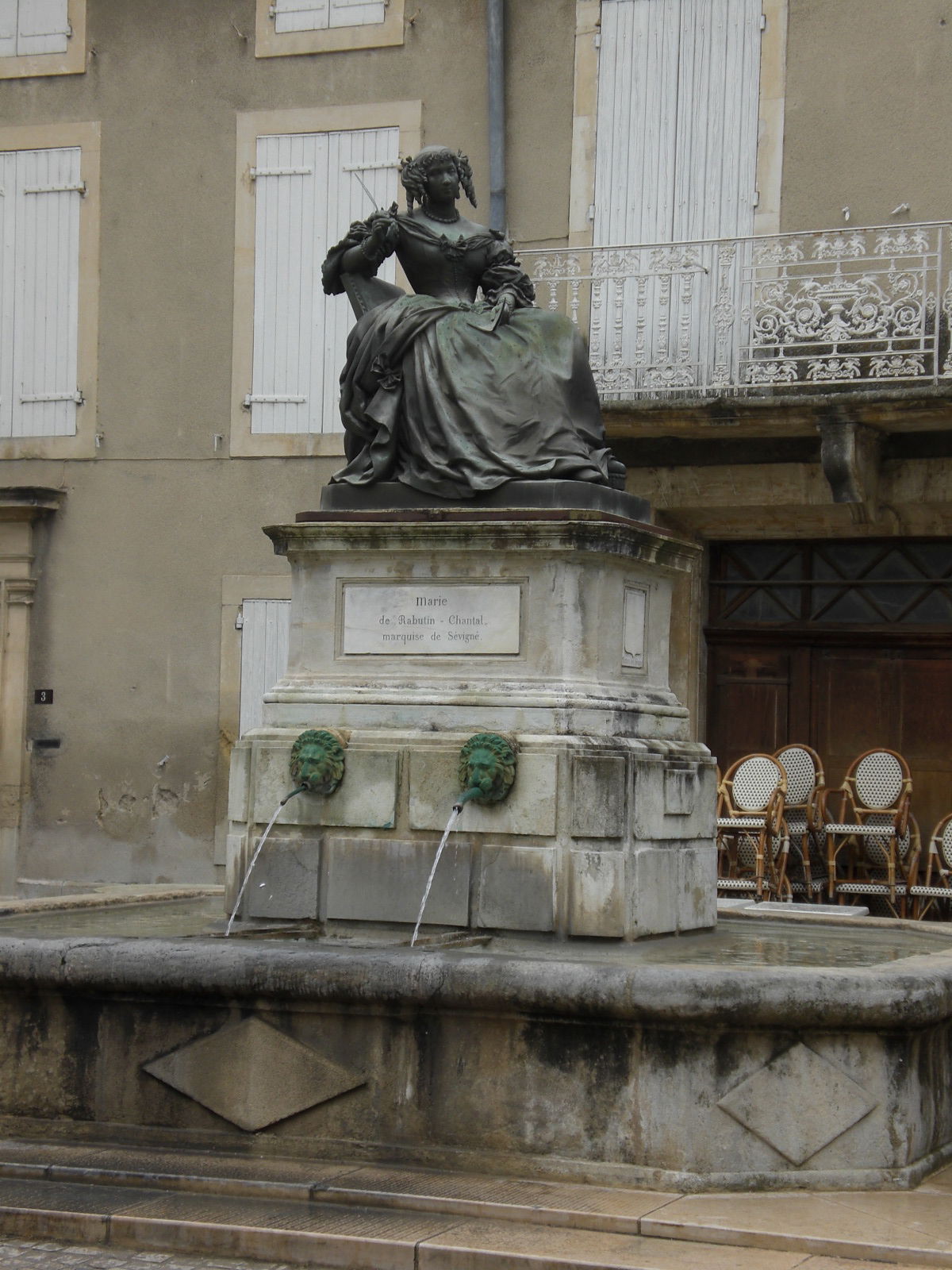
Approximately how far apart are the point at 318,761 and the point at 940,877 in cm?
666

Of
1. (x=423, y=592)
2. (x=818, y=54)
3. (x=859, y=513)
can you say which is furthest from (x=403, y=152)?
(x=423, y=592)

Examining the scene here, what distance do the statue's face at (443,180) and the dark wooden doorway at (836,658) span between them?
6398mm

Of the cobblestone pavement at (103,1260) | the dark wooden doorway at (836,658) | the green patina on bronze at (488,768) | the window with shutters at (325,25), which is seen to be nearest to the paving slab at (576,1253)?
the cobblestone pavement at (103,1260)

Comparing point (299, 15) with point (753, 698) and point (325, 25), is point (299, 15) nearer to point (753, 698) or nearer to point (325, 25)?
point (325, 25)

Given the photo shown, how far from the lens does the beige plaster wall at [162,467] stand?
13.5 m

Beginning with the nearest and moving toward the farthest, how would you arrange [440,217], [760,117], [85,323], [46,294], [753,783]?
[440,217] < [753,783] < [760,117] < [85,323] < [46,294]

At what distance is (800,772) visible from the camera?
1163 centimetres

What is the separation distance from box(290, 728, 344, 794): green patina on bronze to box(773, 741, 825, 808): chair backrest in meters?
5.56

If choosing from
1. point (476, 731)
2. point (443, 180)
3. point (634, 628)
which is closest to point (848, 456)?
point (443, 180)

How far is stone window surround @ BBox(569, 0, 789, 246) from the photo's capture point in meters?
12.5

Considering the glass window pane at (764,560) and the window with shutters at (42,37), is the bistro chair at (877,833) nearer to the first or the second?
the glass window pane at (764,560)

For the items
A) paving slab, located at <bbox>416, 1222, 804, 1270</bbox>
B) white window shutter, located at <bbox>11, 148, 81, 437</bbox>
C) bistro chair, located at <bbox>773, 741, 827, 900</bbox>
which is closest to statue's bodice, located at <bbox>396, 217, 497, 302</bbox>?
paving slab, located at <bbox>416, 1222, 804, 1270</bbox>

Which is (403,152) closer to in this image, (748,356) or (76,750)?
(748,356)

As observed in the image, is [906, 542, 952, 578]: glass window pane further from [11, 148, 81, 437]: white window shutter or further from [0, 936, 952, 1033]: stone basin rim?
[0, 936, 952, 1033]: stone basin rim
